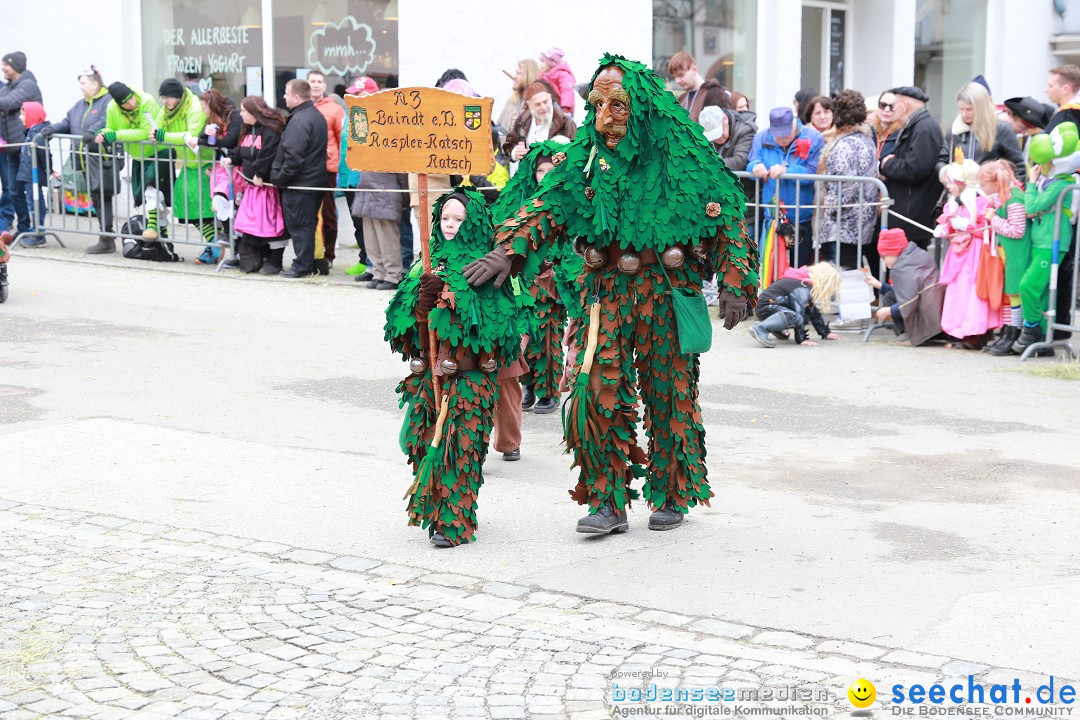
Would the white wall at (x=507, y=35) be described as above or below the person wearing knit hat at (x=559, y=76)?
above

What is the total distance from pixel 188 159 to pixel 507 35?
3656 mm

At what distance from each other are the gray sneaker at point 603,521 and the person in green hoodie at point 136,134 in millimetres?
10459

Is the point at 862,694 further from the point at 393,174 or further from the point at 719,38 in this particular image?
the point at 719,38

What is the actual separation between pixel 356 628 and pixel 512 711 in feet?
3.26

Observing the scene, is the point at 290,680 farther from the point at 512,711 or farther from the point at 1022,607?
the point at 1022,607

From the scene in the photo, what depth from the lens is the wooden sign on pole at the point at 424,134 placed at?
7133 millimetres

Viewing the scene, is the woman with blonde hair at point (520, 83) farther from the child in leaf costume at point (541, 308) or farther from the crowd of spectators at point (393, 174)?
the child in leaf costume at point (541, 308)

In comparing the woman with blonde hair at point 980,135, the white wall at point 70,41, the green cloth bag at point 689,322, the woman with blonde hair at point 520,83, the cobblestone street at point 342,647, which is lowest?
the cobblestone street at point 342,647

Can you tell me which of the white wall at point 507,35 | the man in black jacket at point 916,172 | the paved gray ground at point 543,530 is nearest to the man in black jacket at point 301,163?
the white wall at point 507,35

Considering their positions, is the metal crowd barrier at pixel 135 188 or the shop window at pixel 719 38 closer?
the metal crowd barrier at pixel 135 188

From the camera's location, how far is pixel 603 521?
6.46 metres

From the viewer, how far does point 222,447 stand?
8211mm

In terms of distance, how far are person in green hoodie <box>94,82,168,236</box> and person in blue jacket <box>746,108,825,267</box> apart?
21.7 feet

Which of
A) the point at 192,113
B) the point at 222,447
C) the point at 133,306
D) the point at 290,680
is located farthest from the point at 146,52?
the point at 290,680
